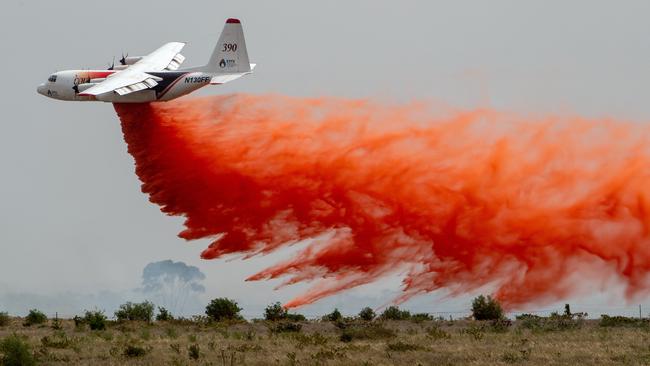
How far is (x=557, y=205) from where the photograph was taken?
79562 mm

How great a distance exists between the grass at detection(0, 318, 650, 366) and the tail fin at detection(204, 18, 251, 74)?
59.4ft

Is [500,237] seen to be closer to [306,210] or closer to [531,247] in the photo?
[531,247]

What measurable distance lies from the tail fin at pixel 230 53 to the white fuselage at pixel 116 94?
1491mm

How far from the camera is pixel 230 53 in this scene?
84.5 meters

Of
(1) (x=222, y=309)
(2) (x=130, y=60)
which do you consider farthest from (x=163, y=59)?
(1) (x=222, y=309)

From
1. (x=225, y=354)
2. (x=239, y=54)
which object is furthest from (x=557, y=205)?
(x=225, y=354)

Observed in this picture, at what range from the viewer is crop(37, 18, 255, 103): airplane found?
80000mm

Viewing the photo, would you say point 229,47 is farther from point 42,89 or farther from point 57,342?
point 57,342

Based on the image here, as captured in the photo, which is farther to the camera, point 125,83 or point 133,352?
point 125,83

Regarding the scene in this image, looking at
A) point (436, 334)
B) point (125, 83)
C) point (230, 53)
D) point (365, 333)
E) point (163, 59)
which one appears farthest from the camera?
point (163, 59)

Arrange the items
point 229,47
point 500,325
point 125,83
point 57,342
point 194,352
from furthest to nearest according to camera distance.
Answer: point 229,47 < point 125,83 < point 500,325 < point 57,342 < point 194,352

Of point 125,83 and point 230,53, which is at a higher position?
point 230,53

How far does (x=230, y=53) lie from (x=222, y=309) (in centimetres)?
1682

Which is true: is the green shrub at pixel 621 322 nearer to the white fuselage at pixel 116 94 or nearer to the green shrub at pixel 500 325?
the green shrub at pixel 500 325
